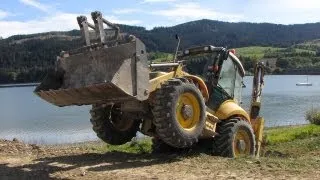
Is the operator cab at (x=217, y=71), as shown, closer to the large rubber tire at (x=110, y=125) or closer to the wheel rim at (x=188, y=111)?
Result: the wheel rim at (x=188, y=111)

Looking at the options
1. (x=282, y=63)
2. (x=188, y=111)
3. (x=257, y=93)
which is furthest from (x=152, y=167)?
(x=282, y=63)

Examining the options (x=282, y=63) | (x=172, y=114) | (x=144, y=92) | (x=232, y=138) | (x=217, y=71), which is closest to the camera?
(x=144, y=92)

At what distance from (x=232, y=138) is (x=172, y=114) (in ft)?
6.75

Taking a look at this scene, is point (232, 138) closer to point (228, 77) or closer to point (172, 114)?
point (228, 77)

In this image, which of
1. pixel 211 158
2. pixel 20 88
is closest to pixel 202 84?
pixel 211 158

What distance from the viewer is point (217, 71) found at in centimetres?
1172

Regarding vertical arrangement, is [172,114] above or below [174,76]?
below

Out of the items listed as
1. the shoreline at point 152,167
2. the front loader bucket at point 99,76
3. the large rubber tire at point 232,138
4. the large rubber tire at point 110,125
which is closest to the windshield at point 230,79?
the large rubber tire at point 232,138

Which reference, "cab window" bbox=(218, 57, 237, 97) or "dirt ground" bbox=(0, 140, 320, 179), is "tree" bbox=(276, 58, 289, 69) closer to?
"cab window" bbox=(218, 57, 237, 97)

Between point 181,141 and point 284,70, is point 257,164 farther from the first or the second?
point 284,70

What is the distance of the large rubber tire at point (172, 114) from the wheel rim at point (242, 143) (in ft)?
5.15

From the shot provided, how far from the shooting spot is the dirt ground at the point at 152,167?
8.77 meters

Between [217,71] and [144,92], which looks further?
[217,71]

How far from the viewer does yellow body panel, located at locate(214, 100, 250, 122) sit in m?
11.3
